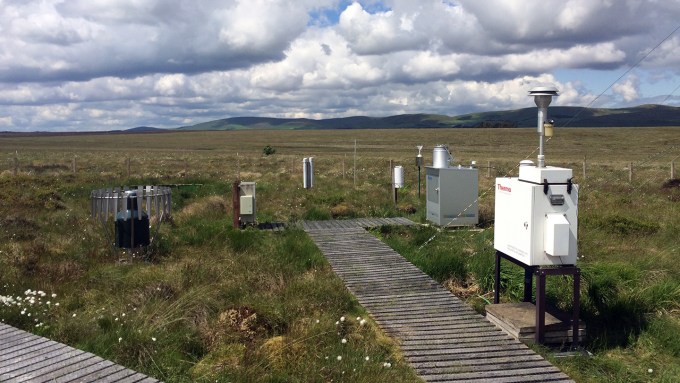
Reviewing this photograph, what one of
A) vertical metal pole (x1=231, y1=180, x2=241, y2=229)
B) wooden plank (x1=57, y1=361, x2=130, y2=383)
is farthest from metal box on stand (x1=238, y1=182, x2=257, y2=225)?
wooden plank (x1=57, y1=361, x2=130, y2=383)

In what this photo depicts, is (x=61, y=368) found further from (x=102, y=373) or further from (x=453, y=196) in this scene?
(x=453, y=196)

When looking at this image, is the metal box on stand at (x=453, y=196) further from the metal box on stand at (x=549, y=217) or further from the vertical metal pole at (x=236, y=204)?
the metal box on stand at (x=549, y=217)

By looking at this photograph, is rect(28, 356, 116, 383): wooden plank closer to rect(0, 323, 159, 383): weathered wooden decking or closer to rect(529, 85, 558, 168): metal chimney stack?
rect(0, 323, 159, 383): weathered wooden decking

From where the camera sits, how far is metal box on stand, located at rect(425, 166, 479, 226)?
1383 cm

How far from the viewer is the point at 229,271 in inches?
367

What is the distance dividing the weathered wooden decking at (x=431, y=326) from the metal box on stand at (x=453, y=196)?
3119mm

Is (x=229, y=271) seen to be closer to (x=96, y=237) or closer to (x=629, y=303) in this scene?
(x=96, y=237)

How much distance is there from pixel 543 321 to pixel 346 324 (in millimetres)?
2250

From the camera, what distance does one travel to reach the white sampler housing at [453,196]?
45.4ft

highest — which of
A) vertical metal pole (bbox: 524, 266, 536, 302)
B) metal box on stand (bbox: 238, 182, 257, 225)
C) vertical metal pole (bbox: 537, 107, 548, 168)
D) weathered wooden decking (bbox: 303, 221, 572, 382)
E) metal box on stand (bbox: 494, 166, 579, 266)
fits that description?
vertical metal pole (bbox: 537, 107, 548, 168)

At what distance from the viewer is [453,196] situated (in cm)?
1393

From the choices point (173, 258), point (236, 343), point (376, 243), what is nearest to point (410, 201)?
point (376, 243)

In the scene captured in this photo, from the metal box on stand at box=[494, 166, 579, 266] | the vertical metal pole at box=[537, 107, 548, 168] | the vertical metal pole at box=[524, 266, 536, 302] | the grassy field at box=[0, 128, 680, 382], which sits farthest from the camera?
the vertical metal pole at box=[524, 266, 536, 302]

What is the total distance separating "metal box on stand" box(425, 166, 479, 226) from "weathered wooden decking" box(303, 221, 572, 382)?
3.12m
